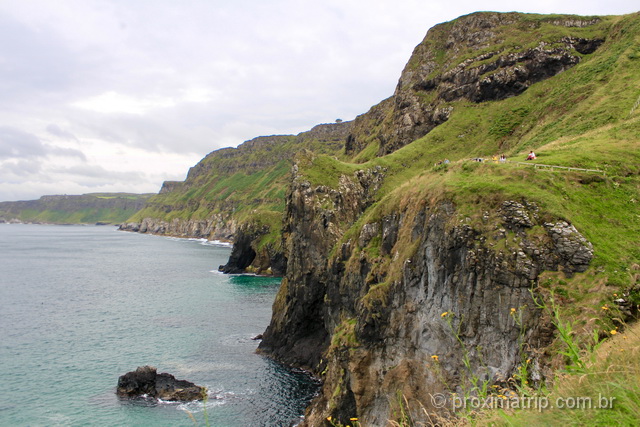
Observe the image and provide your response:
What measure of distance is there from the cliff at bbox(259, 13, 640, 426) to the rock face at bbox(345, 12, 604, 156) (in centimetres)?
948

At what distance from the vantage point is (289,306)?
54.6 m

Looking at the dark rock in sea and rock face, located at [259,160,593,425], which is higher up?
rock face, located at [259,160,593,425]

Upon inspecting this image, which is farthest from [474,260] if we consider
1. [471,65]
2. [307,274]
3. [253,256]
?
[253,256]

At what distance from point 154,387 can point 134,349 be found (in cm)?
1348

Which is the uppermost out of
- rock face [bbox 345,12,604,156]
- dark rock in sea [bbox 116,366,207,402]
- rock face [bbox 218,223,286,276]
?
rock face [bbox 345,12,604,156]

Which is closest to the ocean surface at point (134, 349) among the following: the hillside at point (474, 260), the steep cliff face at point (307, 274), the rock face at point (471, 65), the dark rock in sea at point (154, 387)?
the dark rock in sea at point (154, 387)

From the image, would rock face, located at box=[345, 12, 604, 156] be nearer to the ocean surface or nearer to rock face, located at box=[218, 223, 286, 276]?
rock face, located at box=[218, 223, 286, 276]

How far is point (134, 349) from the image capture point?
52.4 metres

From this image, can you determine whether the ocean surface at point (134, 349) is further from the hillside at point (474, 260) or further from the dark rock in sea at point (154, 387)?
the hillside at point (474, 260)

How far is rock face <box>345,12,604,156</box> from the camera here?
7581 centimetres

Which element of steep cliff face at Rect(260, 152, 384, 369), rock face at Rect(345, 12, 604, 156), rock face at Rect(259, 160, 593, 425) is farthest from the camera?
rock face at Rect(345, 12, 604, 156)

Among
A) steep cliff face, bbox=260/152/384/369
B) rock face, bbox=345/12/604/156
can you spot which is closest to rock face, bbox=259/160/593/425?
steep cliff face, bbox=260/152/384/369

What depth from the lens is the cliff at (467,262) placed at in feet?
67.4

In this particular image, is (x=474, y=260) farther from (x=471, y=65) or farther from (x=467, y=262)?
(x=471, y=65)
